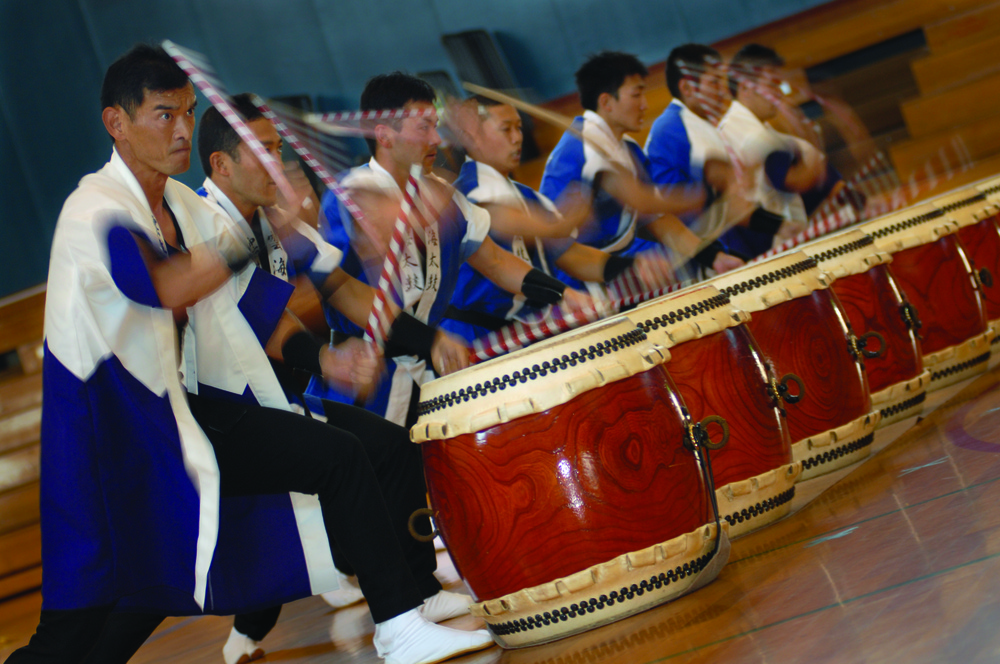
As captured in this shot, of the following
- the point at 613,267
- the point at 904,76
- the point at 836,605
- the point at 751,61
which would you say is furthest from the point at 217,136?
the point at 904,76

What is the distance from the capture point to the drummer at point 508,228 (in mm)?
2705

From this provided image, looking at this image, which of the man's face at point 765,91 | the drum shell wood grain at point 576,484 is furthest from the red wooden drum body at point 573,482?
the man's face at point 765,91

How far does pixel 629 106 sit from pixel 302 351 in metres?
1.88

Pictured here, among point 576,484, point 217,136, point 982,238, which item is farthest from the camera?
point 982,238

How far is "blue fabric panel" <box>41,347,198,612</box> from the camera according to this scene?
1389mm

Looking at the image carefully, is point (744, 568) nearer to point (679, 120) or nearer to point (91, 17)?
point (679, 120)

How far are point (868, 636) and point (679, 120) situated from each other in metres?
2.88

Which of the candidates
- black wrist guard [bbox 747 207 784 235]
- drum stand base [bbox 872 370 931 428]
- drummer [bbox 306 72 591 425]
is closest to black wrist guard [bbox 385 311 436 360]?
drummer [bbox 306 72 591 425]

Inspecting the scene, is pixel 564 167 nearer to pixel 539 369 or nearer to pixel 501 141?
pixel 501 141

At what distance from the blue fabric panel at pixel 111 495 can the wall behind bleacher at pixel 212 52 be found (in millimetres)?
4088

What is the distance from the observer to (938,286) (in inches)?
92.6

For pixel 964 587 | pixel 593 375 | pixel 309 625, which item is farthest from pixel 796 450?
pixel 309 625

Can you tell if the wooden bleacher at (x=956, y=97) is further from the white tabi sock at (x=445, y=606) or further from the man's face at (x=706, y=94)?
the white tabi sock at (x=445, y=606)

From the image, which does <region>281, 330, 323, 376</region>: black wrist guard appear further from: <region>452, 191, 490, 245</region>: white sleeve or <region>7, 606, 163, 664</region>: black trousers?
<region>452, 191, 490, 245</region>: white sleeve
